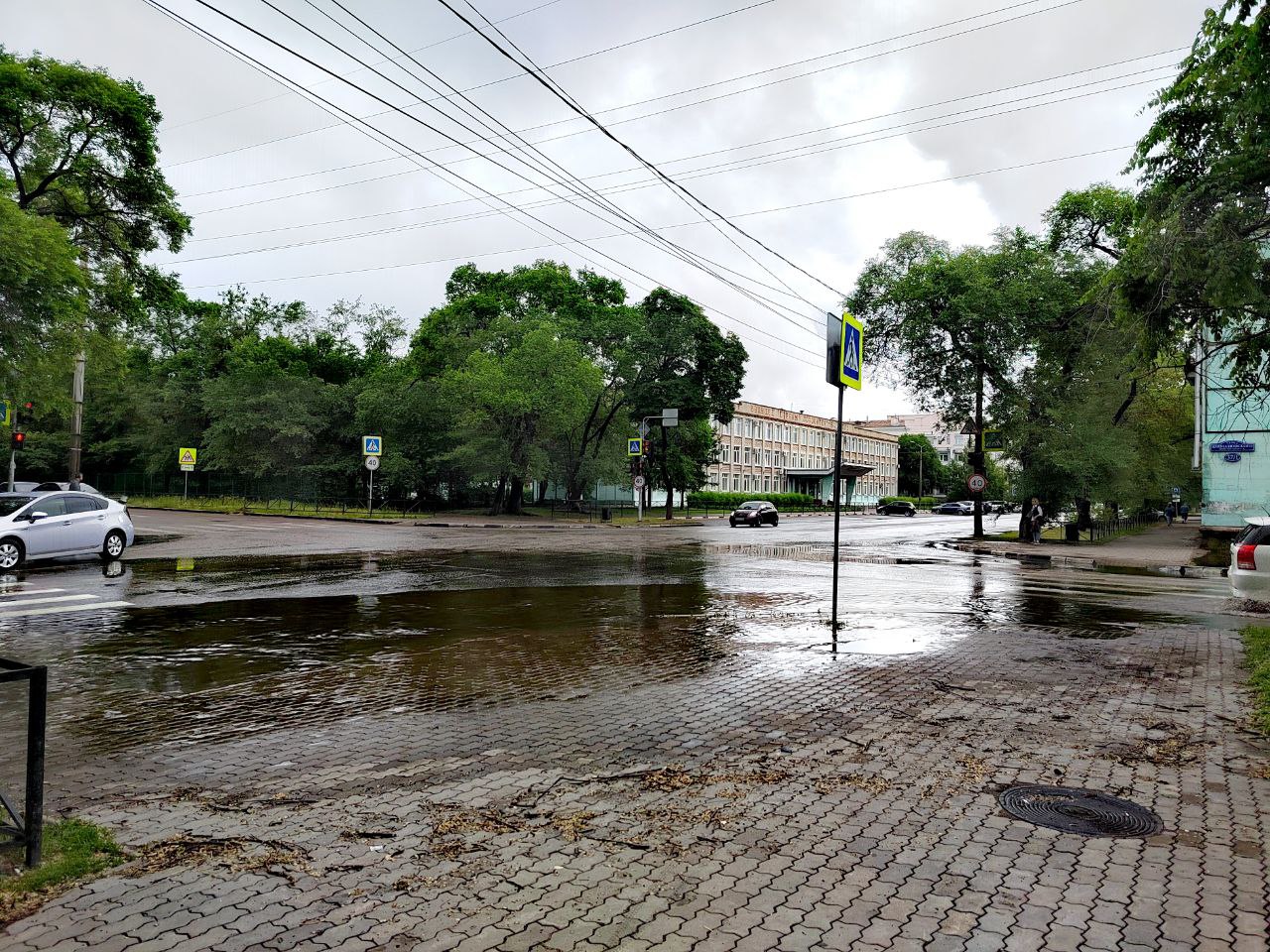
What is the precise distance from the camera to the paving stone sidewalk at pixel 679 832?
3336 mm

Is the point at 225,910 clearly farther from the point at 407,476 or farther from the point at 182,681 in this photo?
the point at 407,476

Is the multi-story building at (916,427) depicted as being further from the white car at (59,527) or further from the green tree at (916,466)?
the white car at (59,527)

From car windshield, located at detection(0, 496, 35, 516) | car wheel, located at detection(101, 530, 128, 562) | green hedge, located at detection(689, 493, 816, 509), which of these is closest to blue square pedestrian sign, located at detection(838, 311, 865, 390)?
car windshield, located at detection(0, 496, 35, 516)

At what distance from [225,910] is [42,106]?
105ft

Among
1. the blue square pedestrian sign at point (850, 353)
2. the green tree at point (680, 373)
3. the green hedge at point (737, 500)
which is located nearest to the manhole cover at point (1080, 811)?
the blue square pedestrian sign at point (850, 353)

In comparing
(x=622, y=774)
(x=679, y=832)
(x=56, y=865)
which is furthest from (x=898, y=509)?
(x=56, y=865)

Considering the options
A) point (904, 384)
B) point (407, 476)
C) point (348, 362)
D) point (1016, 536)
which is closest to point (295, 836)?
point (904, 384)

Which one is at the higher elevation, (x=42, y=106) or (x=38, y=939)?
(x=42, y=106)

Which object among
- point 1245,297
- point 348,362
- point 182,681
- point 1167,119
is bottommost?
point 182,681

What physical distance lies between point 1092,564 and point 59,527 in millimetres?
26698

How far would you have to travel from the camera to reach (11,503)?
58.4 ft

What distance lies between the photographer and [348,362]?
57.0 meters

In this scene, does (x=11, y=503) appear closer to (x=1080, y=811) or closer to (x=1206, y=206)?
(x=1080, y=811)

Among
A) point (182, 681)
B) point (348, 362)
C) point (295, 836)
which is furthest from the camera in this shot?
point (348, 362)
